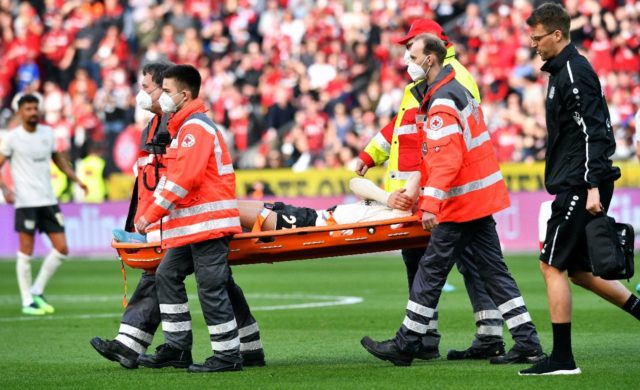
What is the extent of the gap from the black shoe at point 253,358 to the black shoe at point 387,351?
0.95 m

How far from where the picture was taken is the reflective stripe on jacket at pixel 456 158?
9070mm

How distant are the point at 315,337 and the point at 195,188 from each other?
3.05m

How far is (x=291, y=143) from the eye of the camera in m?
28.4

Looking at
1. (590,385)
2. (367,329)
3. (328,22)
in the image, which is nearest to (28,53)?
(328,22)

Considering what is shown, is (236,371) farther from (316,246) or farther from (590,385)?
(590,385)

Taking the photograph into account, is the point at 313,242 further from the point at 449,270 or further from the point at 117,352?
the point at 117,352

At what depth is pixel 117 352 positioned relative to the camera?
32.0 feet

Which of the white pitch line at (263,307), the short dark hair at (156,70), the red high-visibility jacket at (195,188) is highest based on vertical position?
the short dark hair at (156,70)

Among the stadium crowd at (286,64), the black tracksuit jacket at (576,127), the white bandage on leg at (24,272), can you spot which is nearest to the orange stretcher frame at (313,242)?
the black tracksuit jacket at (576,127)

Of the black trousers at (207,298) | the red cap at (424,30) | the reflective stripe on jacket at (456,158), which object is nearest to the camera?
the reflective stripe on jacket at (456,158)

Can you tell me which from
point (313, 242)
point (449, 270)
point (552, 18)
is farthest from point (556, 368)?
point (552, 18)

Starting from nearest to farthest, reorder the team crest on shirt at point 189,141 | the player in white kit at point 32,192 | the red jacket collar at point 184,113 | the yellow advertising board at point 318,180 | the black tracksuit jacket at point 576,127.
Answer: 1. the black tracksuit jacket at point 576,127
2. the team crest on shirt at point 189,141
3. the red jacket collar at point 184,113
4. the player in white kit at point 32,192
5. the yellow advertising board at point 318,180

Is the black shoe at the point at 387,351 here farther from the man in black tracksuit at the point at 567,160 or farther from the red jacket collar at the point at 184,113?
the red jacket collar at the point at 184,113

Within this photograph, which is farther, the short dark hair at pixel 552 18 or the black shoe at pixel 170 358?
the black shoe at pixel 170 358
